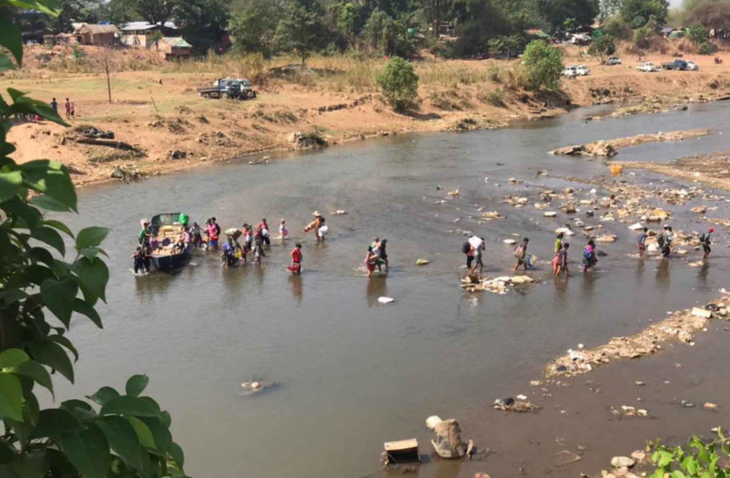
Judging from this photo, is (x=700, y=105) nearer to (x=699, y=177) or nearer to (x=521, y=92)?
(x=521, y=92)

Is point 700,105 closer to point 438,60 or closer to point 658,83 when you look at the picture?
point 658,83

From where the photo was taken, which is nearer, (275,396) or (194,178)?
(275,396)

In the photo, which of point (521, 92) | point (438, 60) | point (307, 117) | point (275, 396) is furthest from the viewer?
point (438, 60)

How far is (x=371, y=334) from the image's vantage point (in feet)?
53.4

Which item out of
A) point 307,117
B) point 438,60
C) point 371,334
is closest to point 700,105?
point 438,60

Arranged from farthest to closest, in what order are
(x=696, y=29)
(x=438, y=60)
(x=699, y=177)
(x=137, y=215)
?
(x=696, y=29) → (x=438, y=60) → (x=699, y=177) → (x=137, y=215)

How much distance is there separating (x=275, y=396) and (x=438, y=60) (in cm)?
7273

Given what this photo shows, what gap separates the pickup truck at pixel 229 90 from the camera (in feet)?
161

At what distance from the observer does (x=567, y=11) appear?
105000mm

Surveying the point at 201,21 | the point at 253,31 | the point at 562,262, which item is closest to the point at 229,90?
the point at 253,31

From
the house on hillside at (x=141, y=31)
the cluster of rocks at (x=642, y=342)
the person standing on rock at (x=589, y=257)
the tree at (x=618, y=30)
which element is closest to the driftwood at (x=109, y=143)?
the person standing on rock at (x=589, y=257)

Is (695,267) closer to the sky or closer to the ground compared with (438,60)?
closer to the ground

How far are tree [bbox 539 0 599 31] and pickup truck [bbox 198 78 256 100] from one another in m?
68.4

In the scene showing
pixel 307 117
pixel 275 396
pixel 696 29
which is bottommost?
pixel 275 396
